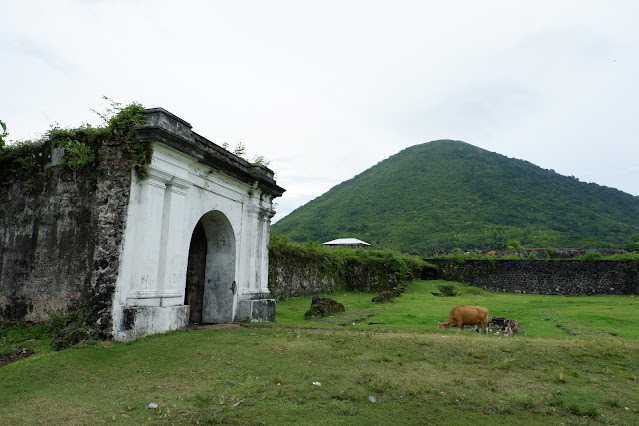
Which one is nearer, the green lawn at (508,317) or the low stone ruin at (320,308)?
the green lawn at (508,317)

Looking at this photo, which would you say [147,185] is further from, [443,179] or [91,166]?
[443,179]

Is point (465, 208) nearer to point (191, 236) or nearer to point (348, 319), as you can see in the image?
point (348, 319)

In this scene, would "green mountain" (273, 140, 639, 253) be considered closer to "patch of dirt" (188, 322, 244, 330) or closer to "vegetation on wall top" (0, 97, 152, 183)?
"patch of dirt" (188, 322, 244, 330)

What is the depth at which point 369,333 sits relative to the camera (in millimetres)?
7496

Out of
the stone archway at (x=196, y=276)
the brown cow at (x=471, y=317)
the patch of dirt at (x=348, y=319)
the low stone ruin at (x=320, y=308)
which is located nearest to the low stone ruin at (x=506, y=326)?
the brown cow at (x=471, y=317)

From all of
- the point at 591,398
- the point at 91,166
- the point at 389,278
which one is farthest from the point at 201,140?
the point at 389,278

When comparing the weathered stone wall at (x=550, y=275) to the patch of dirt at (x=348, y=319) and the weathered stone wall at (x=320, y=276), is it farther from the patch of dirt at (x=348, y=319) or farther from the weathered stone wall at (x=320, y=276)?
the patch of dirt at (x=348, y=319)

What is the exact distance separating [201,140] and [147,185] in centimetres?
164

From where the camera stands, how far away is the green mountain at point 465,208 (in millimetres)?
38281

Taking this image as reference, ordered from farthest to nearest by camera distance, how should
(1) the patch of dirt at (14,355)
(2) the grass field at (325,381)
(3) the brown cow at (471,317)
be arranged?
(3) the brown cow at (471,317), (1) the patch of dirt at (14,355), (2) the grass field at (325,381)

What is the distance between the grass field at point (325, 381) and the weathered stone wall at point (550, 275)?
1760cm

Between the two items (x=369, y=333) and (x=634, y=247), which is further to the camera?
(x=634, y=247)

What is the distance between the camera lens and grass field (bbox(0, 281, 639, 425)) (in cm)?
396

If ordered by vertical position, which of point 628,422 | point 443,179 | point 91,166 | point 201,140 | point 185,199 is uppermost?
point 443,179
